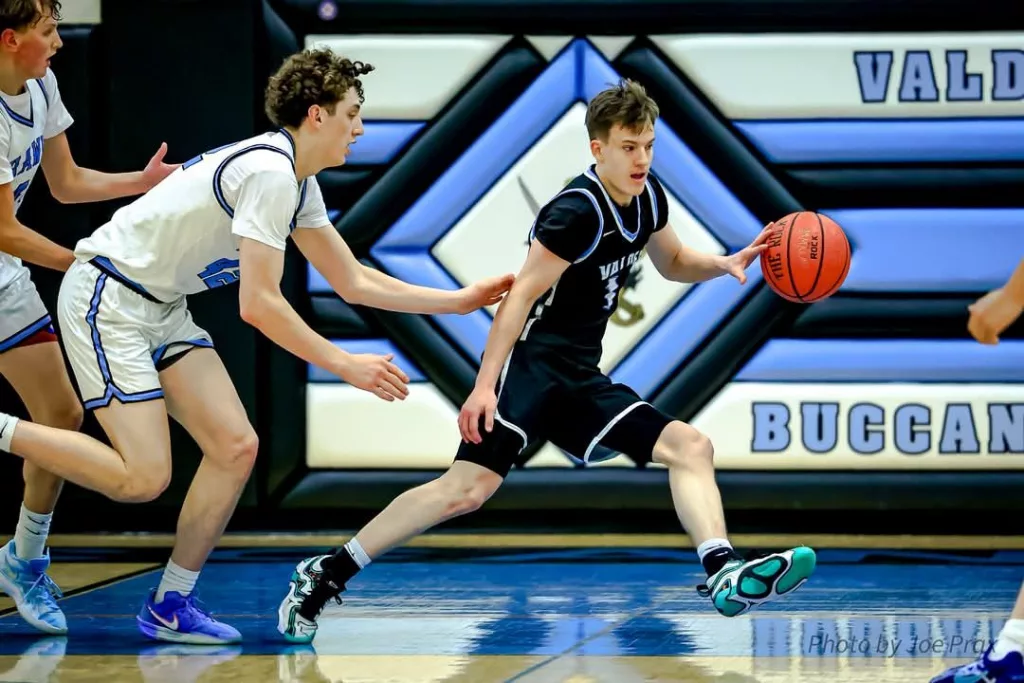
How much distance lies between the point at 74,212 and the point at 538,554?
99.4 inches

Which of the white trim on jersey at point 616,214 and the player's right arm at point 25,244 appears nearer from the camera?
the white trim on jersey at point 616,214

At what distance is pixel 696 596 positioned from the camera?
4547 mm

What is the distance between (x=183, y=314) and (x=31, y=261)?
48 centimetres

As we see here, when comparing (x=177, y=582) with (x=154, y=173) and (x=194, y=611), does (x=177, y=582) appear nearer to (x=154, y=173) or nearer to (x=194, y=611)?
(x=194, y=611)

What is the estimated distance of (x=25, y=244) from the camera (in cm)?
383

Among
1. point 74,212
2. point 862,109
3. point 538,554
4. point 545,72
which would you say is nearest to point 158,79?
point 74,212

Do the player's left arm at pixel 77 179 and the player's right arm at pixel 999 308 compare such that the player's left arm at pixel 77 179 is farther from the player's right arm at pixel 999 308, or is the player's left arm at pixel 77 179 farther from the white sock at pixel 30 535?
the player's right arm at pixel 999 308

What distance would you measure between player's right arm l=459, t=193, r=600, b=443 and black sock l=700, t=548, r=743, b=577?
0.67 metres

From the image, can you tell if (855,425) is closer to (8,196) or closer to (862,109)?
(862,109)

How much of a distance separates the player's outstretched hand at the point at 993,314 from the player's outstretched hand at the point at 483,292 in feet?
4.35

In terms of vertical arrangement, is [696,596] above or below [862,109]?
below

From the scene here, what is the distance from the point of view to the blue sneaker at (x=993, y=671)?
275 centimetres

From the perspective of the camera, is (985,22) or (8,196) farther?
(985,22)

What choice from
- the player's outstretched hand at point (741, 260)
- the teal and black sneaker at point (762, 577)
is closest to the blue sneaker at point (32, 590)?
the teal and black sneaker at point (762, 577)
